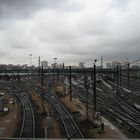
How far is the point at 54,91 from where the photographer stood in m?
43.8

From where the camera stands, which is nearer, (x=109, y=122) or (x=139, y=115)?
(x=109, y=122)

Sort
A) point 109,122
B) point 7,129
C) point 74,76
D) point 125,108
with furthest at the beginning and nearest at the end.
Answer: point 74,76, point 125,108, point 109,122, point 7,129

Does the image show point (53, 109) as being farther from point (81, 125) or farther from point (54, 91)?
point (54, 91)

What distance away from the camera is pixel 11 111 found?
93.3 ft

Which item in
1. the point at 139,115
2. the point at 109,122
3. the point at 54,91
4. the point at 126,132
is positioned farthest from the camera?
the point at 54,91

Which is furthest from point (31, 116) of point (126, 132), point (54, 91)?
point (54, 91)

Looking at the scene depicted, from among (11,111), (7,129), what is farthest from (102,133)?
(11,111)

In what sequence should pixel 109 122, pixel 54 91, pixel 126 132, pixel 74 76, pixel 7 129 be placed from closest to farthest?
pixel 126 132 < pixel 7 129 < pixel 109 122 < pixel 54 91 < pixel 74 76

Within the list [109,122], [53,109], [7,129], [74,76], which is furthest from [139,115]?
[74,76]

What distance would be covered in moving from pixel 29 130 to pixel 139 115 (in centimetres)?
1055

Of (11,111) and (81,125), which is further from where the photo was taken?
(11,111)

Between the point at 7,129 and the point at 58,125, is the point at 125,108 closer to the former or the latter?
the point at 58,125

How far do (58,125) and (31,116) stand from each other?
4.95 meters

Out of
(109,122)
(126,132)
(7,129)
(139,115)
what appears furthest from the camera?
(139,115)
